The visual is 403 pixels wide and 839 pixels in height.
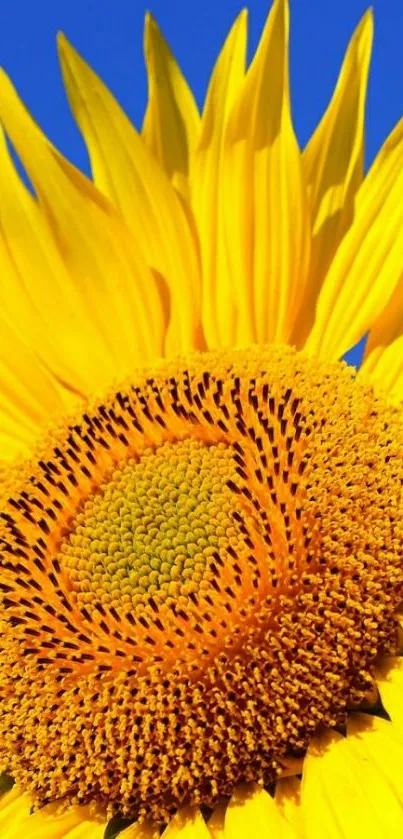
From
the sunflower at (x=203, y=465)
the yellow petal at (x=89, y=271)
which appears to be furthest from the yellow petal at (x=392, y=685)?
the yellow petal at (x=89, y=271)

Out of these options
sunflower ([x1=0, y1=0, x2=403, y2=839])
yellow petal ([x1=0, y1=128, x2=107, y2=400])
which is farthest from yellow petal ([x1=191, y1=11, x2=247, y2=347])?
yellow petal ([x1=0, y1=128, x2=107, y2=400])

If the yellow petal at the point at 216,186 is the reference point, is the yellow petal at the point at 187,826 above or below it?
below

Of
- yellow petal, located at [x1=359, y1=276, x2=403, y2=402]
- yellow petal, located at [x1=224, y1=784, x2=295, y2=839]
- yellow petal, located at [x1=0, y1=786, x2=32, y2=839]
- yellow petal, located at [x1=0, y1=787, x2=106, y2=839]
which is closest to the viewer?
yellow petal, located at [x1=224, y1=784, x2=295, y2=839]

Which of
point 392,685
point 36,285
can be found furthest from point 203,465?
point 36,285

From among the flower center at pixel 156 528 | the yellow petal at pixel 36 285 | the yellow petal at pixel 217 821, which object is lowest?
the yellow petal at pixel 217 821

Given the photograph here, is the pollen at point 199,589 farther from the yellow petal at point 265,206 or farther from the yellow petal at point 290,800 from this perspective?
the yellow petal at point 265,206

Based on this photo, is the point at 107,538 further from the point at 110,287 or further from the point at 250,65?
the point at 250,65

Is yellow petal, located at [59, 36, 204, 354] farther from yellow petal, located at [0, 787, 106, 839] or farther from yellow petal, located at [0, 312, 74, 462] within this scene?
yellow petal, located at [0, 787, 106, 839]
